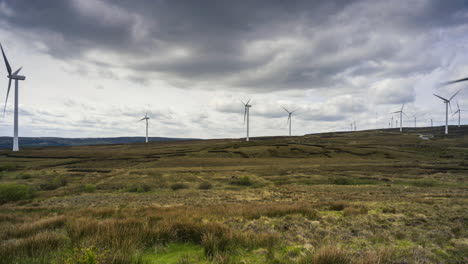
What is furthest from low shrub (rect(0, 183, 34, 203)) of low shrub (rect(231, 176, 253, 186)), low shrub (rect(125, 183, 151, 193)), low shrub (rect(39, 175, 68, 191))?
low shrub (rect(231, 176, 253, 186))

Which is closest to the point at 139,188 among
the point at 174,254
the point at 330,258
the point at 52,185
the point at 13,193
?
the point at 13,193

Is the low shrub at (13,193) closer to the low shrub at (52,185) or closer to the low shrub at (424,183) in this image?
the low shrub at (52,185)

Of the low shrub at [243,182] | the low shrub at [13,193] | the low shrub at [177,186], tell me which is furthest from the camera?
the low shrub at [243,182]

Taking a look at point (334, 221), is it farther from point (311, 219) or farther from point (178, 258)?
point (178, 258)

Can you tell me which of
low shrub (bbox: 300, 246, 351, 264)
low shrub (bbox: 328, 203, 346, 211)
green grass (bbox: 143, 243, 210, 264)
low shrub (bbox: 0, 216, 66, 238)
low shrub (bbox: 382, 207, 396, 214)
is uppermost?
low shrub (bbox: 300, 246, 351, 264)

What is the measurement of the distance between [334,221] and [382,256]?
230 inches

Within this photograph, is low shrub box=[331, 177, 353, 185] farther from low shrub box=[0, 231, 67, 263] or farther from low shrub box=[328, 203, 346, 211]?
low shrub box=[0, 231, 67, 263]

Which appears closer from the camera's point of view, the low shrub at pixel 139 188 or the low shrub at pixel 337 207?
the low shrub at pixel 337 207

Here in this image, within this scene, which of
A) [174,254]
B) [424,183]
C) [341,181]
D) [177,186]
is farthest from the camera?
[341,181]

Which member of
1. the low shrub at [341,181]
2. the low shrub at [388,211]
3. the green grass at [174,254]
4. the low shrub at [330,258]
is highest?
the low shrub at [330,258]

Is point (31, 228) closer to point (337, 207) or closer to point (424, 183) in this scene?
point (337, 207)

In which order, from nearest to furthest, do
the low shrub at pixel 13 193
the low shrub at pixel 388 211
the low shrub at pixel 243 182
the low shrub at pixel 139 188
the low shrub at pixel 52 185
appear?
1. the low shrub at pixel 388 211
2. the low shrub at pixel 13 193
3. the low shrub at pixel 139 188
4. the low shrub at pixel 52 185
5. the low shrub at pixel 243 182

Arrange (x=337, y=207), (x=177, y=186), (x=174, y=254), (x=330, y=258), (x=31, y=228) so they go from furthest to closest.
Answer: (x=177, y=186), (x=337, y=207), (x=31, y=228), (x=174, y=254), (x=330, y=258)

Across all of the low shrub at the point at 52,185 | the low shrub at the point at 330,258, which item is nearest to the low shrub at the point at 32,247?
the low shrub at the point at 330,258
